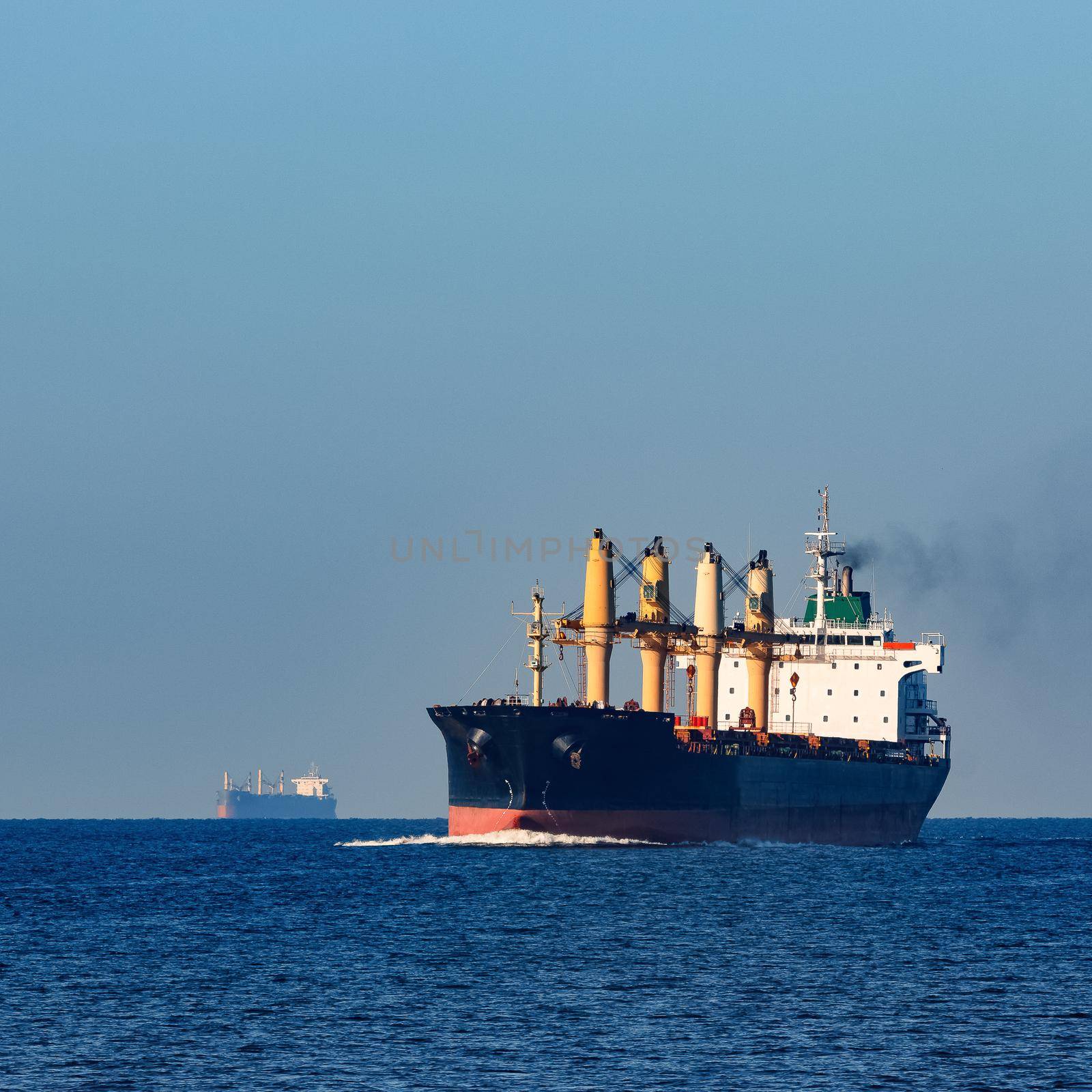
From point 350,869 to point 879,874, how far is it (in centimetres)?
2110

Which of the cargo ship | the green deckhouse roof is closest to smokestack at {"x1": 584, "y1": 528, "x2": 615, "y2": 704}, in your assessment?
the cargo ship

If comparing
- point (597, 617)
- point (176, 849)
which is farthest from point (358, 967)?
point (176, 849)

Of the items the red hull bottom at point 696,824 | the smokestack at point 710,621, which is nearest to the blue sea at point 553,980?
the red hull bottom at point 696,824

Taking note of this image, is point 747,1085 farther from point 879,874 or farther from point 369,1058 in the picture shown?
point 879,874

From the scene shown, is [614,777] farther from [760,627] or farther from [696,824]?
[760,627]

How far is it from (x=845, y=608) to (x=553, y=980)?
66130mm

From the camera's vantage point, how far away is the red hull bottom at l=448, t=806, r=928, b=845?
7238 cm

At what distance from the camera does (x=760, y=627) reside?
A: 9219cm

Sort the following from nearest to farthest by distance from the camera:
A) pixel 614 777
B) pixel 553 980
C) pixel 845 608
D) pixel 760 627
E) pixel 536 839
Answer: pixel 553 980 → pixel 614 777 → pixel 536 839 → pixel 760 627 → pixel 845 608

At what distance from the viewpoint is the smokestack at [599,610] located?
7744cm

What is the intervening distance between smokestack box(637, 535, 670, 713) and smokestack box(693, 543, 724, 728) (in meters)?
2.72

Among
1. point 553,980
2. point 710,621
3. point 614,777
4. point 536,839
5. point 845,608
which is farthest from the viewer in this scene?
point 845,608

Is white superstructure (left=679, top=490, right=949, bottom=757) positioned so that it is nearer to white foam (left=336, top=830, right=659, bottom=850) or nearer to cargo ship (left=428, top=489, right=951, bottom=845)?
cargo ship (left=428, top=489, right=951, bottom=845)

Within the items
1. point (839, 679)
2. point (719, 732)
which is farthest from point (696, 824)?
point (839, 679)
